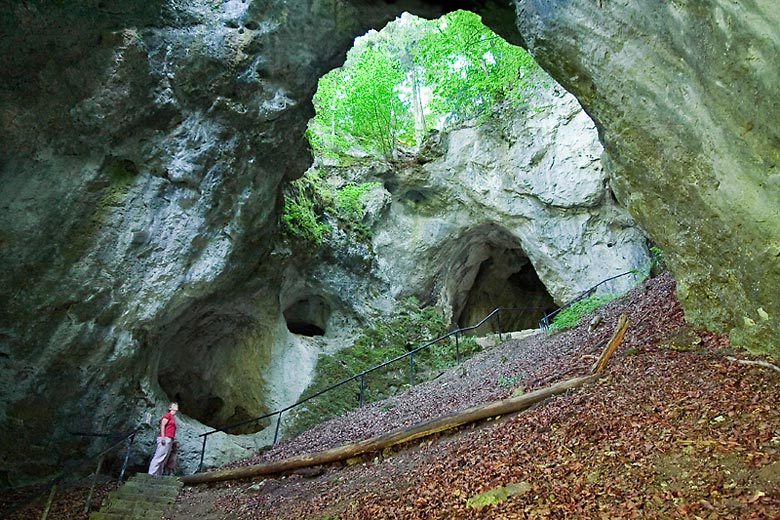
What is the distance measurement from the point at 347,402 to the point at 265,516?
6419mm

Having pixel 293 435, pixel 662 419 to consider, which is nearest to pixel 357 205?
pixel 293 435

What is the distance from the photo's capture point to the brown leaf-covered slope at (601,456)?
3.34 metres

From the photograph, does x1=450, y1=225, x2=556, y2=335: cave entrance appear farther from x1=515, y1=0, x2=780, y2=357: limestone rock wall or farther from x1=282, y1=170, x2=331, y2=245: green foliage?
x1=515, y1=0, x2=780, y2=357: limestone rock wall

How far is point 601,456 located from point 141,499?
6.70 m

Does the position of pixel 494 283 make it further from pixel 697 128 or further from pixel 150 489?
pixel 697 128

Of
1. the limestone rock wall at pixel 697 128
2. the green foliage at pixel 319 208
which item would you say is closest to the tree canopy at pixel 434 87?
the green foliage at pixel 319 208

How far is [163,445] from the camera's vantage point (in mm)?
9094

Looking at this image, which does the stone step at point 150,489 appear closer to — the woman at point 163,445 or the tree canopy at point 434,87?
the woman at point 163,445

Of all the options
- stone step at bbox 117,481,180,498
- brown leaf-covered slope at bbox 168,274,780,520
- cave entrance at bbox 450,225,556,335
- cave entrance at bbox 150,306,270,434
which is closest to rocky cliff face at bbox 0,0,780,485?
cave entrance at bbox 150,306,270,434

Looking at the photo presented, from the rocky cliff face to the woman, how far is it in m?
0.74

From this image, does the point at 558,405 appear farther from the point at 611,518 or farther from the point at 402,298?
the point at 402,298

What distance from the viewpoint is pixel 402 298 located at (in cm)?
1602

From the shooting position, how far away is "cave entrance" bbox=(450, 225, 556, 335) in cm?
1848

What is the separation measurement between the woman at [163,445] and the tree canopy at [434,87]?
994 cm
